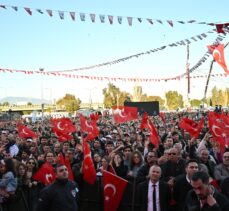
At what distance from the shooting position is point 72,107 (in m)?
88.6

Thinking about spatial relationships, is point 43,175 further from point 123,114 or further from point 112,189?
point 123,114

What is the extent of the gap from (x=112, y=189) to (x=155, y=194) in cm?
140

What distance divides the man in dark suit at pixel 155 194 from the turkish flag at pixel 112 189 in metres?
1.07

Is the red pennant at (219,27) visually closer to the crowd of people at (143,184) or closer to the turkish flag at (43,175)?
the crowd of people at (143,184)

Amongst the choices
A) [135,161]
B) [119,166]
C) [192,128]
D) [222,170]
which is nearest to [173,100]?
→ [192,128]

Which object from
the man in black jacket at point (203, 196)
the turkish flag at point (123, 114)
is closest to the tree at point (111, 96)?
the turkish flag at point (123, 114)

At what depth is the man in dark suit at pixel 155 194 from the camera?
5.98m

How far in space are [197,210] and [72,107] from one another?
85.2 metres

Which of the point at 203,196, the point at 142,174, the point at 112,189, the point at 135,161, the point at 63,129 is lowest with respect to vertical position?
the point at 112,189

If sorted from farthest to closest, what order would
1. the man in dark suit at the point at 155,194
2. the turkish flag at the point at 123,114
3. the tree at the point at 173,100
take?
the tree at the point at 173,100 < the turkish flag at the point at 123,114 < the man in dark suit at the point at 155,194

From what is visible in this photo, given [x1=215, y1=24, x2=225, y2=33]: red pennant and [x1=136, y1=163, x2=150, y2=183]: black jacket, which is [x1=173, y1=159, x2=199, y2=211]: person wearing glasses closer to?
[x1=136, y1=163, x2=150, y2=183]: black jacket

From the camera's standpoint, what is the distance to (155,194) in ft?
19.7

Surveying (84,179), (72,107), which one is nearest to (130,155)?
(84,179)

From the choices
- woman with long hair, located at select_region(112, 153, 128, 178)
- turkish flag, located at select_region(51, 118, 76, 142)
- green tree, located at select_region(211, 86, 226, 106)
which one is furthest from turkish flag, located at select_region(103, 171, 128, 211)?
green tree, located at select_region(211, 86, 226, 106)
